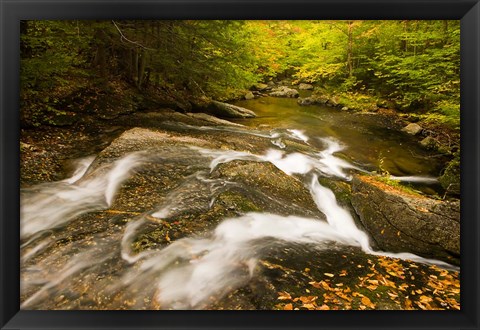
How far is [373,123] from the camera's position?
2596 millimetres

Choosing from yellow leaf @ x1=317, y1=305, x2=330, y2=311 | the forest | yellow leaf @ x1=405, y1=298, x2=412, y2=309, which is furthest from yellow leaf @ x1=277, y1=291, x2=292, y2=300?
yellow leaf @ x1=405, y1=298, x2=412, y2=309

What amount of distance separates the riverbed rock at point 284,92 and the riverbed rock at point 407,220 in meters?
0.97

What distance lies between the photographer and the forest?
2104mm

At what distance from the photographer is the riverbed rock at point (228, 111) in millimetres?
2659

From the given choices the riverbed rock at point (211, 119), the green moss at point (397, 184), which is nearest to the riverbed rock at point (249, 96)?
the riverbed rock at point (211, 119)

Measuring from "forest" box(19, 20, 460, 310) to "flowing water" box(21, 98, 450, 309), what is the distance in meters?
0.01

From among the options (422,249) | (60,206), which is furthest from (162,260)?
(422,249)

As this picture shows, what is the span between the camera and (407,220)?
2.36 metres

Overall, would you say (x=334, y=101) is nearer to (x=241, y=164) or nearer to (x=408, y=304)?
(x=241, y=164)

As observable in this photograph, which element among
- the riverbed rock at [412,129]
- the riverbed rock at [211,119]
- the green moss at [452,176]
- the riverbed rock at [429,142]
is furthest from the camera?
the riverbed rock at [211,119]

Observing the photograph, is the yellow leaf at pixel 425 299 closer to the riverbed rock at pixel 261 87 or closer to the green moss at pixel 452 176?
the green moss at pixel 452 176

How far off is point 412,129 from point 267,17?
5.20 ft

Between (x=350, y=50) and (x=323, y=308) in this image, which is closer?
(x=323, y=308)

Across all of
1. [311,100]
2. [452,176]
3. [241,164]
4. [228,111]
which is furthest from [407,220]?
[228,111]
